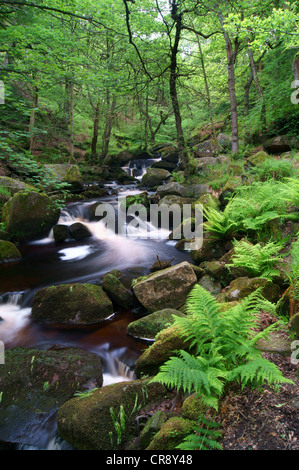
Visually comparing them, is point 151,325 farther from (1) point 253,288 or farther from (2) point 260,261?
(2) point 260,261

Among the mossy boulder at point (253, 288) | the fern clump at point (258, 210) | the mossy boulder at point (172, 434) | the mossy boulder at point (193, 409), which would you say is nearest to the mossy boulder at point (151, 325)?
the mossy boulder at point (253, 288)

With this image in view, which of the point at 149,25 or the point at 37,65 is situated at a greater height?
the point at 149,25

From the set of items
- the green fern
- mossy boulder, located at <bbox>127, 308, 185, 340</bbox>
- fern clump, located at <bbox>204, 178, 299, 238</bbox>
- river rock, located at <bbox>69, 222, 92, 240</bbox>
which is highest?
fern clump, located at <bbox>204, 178, 299, 238</bbox>

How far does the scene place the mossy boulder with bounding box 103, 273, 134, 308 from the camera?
5.41 meters

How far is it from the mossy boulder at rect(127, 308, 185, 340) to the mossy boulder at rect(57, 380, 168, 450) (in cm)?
134

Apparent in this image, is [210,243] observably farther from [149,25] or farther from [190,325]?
[149,25]

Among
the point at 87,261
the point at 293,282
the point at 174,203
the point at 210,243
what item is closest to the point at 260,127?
the point at 174,203

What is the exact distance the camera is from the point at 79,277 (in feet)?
22.4

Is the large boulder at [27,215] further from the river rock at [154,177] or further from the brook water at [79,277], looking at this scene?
the river rock at [154,177]

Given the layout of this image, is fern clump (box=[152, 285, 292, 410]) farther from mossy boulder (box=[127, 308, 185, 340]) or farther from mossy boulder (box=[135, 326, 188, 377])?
mossy boulder (box=[127, 308, 185, 340])

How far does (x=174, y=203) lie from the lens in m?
9.98

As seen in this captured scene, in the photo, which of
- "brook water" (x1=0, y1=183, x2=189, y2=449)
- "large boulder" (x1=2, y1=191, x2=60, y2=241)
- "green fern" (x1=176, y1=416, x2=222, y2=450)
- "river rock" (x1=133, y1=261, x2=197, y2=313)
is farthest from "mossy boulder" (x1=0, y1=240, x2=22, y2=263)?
"green fern" (x1=176, y1=416, x2=222, y2=450)

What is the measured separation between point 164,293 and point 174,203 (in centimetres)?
553
